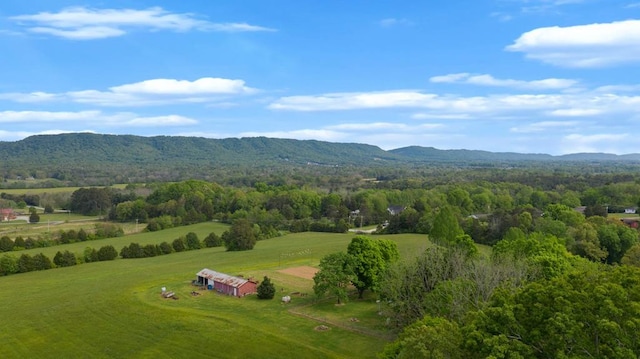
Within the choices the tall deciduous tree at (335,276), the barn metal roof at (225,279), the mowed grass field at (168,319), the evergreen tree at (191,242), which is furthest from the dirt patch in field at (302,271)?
the evergreen tree at (191,242)

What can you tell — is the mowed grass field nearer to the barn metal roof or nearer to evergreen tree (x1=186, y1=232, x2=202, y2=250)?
the barn metal roof

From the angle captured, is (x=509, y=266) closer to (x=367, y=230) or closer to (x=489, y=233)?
(x=489, y=233)

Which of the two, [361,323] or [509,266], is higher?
[509,266]

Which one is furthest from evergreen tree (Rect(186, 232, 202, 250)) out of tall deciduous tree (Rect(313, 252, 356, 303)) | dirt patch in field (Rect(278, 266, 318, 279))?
tall deciduous tree (Rect(313, 252, 356, 303))

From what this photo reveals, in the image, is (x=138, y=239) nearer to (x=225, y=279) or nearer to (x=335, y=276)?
(x=225, y=279)

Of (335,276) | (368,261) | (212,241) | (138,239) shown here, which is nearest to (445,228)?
(368,261)

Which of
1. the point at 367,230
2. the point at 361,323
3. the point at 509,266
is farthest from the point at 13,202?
the point at 509,266

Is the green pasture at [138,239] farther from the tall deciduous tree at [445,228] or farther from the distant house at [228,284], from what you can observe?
the tall deciduous tree at [445,228]
